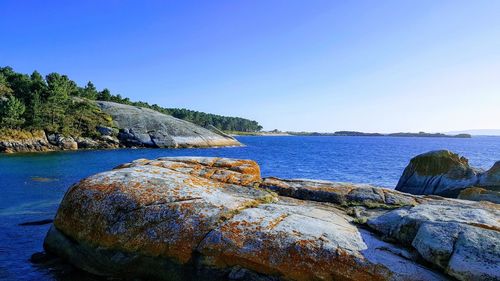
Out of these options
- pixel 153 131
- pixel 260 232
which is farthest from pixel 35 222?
pixel 153 131

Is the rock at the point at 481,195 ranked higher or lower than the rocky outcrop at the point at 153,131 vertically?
lower

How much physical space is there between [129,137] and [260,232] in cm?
9614

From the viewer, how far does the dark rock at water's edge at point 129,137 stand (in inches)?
3056

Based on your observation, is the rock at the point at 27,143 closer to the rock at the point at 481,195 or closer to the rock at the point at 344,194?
the rock at the point at 344,194

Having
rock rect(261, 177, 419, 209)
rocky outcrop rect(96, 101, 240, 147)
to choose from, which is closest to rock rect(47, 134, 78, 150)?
rocky outcrop rect(96, 101, 240, 147)

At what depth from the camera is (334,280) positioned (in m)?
9.36

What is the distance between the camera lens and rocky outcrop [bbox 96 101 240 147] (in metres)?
102

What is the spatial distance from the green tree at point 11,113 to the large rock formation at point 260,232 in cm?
7718

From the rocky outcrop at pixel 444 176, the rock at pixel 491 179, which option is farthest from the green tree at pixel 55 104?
the rock at pixel 491 179

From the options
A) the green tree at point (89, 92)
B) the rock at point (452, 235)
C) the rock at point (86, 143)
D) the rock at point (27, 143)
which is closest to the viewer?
the rock at point (452, 235)

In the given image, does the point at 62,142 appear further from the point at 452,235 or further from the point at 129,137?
the point at 452,235

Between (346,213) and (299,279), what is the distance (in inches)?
172

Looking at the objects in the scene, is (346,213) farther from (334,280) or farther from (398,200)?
(334,280)

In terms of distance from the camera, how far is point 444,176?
2734 cm
